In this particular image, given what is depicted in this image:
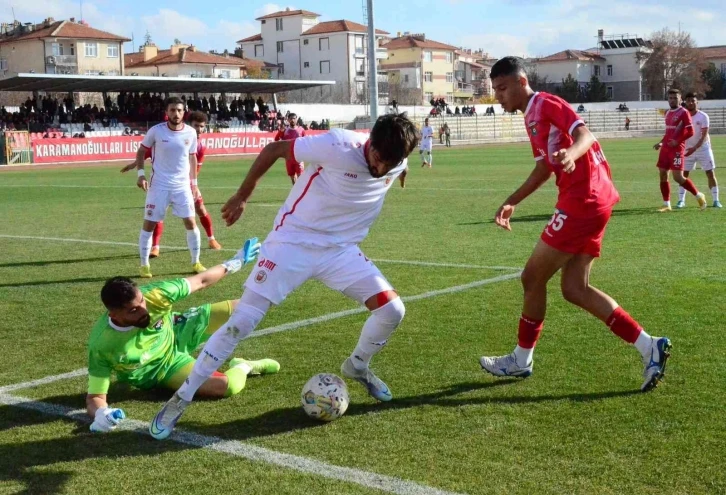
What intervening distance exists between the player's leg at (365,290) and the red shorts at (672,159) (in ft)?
39.5

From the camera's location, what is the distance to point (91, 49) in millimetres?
95938

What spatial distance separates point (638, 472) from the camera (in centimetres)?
418

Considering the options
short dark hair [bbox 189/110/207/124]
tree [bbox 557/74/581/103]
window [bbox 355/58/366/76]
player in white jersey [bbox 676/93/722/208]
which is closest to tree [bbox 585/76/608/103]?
tree [bbox 557/74/581/103]

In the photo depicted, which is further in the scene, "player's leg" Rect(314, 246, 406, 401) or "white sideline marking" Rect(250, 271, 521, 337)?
"white sideline marking" Rect(250, 271, 521, 337)

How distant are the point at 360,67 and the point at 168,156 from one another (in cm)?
10776

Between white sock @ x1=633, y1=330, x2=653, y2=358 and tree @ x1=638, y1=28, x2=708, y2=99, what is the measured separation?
4351 inches

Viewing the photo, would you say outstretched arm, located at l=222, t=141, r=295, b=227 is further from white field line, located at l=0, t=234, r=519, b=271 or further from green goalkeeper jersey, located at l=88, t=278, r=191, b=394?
white field line, located at l=0, t=234, r=519, b=271

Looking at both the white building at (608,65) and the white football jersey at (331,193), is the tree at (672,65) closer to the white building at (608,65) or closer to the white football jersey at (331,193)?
the white building at (608,65)

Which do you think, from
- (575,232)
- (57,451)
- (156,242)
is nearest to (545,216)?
(156,242)

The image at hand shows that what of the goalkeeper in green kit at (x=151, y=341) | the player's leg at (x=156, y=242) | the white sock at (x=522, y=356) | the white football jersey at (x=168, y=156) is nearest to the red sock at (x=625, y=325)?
the white sock at (x=522, y=356)

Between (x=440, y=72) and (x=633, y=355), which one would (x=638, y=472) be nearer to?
(x=633, y=355)

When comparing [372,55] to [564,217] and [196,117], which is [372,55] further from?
[564,217]

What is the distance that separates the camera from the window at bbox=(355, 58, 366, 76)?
11588 cm

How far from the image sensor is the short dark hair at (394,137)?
463 cm
